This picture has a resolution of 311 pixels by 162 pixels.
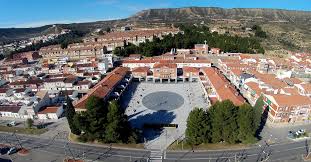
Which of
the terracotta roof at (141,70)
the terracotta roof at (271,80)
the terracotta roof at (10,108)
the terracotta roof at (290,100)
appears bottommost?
the terracotta roof at (10,108)

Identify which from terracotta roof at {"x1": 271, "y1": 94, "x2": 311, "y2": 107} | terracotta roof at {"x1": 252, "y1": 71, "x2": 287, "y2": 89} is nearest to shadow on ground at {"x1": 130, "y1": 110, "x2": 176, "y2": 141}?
terracotta roof at {"x1": 271, "y1": 94, "x2": 311, "y2": 107}

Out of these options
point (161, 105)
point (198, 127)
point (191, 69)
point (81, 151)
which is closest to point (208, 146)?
point (198, 127)

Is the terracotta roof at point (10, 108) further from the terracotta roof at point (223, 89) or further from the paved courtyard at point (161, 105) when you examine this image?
the terracotta roof at point (223, 89)

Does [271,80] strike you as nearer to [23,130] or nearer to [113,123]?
[113,123]

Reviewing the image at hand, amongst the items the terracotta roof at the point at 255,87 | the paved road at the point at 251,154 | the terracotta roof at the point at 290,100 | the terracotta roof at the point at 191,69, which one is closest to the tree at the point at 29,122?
the paved road at the point at 251,154

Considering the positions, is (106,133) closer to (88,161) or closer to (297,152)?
(88,161)

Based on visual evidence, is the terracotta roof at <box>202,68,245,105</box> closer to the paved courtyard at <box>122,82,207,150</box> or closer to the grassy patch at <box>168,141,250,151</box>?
the paved courtyard at <box>122,82,207,150</box>

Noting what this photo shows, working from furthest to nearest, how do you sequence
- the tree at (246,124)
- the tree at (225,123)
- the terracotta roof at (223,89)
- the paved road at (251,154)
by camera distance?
the terracotta roof at (223,89)
the tree at (225,123)
the tree at (246,124)
the paved road at (251,154)
